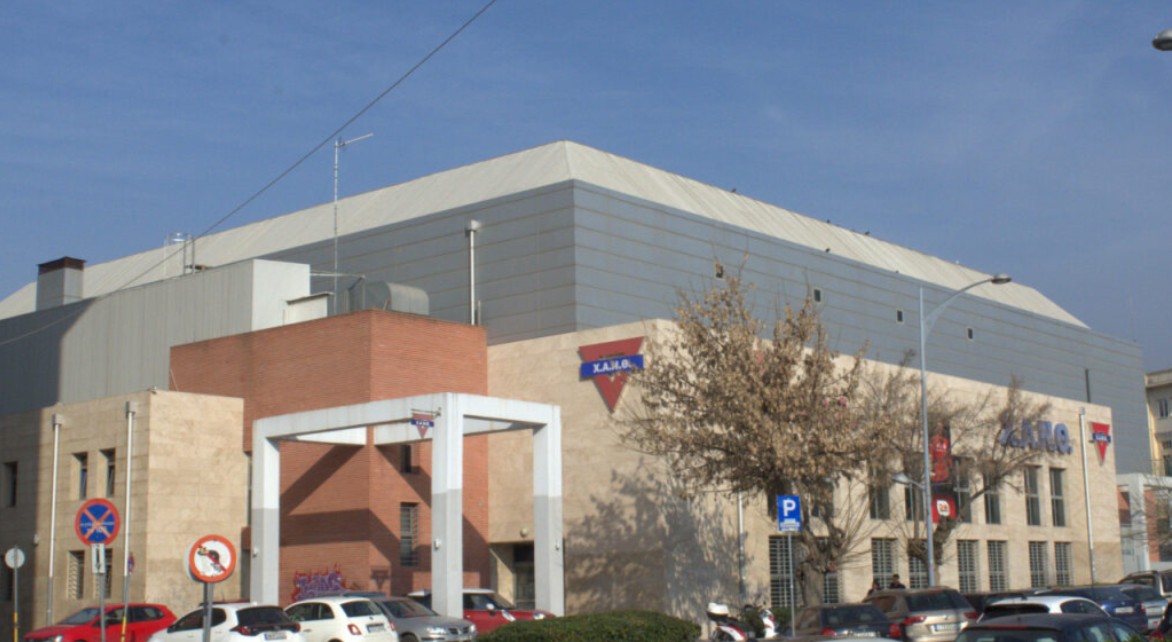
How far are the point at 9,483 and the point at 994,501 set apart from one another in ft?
117

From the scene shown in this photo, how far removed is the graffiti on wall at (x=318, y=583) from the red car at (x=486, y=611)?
4837 mm

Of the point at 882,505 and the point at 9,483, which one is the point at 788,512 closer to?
the point at 882,505

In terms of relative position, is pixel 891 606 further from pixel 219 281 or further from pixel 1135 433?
pixel 1135 433

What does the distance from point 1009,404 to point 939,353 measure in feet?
33.4

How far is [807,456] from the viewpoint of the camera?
94.1 feet

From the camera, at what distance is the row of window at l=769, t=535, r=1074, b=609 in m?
41.0

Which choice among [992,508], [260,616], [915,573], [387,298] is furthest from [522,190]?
[992,508]

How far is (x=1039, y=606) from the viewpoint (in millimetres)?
21641

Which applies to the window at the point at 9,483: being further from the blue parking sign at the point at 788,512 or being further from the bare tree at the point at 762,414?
the blue parking sign at the point at 788,512

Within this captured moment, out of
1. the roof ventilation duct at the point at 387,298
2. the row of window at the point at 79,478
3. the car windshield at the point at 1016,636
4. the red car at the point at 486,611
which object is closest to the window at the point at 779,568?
the red car at the point at 486,611

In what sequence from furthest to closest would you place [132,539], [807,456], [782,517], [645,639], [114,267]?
[114,267], [132,539], [807,456], [782,517], [645,639]

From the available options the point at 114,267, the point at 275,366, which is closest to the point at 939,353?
the point at 275,366

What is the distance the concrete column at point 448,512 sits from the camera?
104 feet

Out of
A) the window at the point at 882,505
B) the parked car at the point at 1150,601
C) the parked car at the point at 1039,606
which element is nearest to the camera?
the parked car at the point at 1039,606
